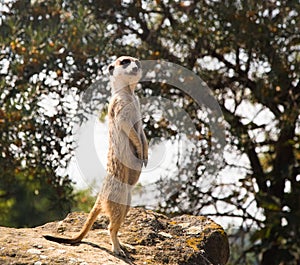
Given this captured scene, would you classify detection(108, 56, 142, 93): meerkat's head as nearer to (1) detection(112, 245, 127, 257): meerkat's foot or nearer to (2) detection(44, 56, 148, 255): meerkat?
(2) detection(44, 56, 148, 255): meerkat

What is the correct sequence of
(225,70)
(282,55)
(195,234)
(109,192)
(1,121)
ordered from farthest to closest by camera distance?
(225,70), (282,55), (1,121), (195,234), (109,192)

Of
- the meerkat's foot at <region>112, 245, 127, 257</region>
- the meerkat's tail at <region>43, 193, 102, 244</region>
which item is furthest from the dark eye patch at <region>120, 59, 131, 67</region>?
the meerkat's foot at <region>112, 245, 127, 257</region>

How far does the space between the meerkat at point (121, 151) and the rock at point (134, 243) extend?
18cm

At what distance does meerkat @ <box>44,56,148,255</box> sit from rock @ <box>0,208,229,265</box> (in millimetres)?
181

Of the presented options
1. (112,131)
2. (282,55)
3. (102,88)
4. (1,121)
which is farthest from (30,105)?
(112,131)

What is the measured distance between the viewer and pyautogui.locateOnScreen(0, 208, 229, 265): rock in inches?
170

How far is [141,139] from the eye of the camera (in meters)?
4.75

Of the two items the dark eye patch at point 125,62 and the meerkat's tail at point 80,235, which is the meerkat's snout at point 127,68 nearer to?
the dark eye patch at point 125,62

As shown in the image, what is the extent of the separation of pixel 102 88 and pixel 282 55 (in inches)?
99.8

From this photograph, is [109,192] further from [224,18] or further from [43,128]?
[224,18]

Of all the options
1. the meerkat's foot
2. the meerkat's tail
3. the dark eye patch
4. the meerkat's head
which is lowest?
the meerkat's foot

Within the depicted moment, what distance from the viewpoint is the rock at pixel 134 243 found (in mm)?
4316

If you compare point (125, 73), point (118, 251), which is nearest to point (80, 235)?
point (118, 251)

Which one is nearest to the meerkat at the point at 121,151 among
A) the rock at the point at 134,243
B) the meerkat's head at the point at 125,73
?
the meerkat's head at the point at 125,73
